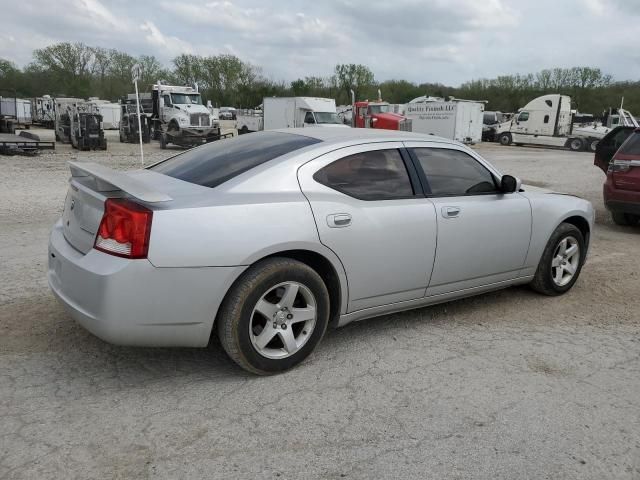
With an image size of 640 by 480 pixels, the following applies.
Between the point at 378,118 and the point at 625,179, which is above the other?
the point at 378,118

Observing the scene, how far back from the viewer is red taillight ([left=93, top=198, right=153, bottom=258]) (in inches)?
114

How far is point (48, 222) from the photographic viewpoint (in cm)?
765

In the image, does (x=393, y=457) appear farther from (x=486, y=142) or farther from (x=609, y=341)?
(x=486, y=142)

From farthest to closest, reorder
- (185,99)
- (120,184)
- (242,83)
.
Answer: (242,83)
(185,99)
(120,184)

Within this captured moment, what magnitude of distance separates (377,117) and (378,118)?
130 millimetres

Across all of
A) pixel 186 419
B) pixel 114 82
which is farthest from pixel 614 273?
pixel 114 82

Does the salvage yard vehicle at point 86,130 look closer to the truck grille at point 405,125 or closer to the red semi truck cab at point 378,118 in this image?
the red semi truck cab at point 378,118

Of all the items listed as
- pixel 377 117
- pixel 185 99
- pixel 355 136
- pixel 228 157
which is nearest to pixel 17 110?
pixel 185 99

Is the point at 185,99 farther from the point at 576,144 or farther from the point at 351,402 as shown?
the point at 351,402

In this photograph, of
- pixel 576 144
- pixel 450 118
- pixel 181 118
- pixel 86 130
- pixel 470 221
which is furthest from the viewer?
pixel 576 144

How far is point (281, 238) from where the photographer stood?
3.22 m

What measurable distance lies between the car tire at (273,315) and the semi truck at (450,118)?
27.3 metres

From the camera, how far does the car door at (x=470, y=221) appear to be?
407 cm

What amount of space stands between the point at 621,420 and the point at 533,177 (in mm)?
14552
